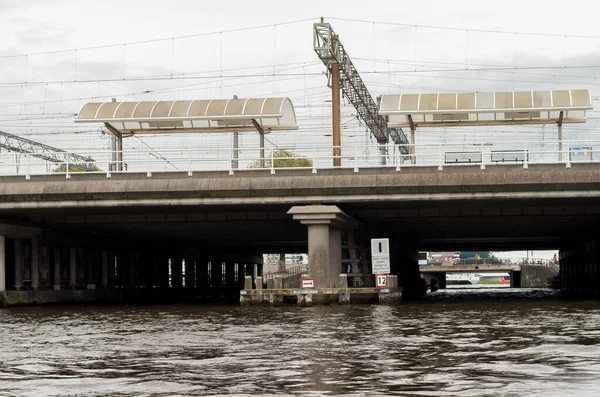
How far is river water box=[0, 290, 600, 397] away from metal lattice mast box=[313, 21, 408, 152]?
120 ft

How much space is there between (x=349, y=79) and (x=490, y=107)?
21025mm

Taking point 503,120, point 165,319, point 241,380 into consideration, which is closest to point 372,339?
point 241,380

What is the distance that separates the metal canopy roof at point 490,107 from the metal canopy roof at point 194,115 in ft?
23.1

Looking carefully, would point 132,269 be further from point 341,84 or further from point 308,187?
point 308,187

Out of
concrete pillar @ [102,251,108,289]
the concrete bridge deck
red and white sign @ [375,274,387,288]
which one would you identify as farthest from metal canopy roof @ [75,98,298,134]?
the concrete bridge deck

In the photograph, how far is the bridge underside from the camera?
47.7 metres

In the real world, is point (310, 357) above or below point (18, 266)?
below

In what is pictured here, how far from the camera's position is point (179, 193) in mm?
48281

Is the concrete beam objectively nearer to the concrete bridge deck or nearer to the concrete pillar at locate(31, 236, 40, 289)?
the concrete pillar at locate(31, 236, 40, 289)

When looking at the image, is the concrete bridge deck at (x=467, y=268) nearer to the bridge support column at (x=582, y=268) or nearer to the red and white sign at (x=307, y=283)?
the bridge support column at (x=582, y=268)

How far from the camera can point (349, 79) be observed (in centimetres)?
7425

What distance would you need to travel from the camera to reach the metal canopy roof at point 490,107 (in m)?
54.9

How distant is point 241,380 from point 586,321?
17.6 meters

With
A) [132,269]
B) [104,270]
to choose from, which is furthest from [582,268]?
[104,270]
